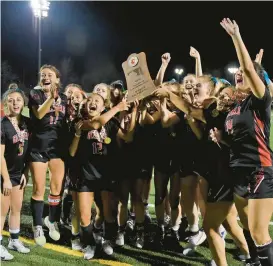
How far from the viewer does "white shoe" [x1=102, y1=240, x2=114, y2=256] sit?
14.2 feet

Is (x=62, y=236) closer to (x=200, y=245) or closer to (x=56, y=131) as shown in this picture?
(x=56, y=131)

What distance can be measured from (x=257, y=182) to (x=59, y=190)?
254 centimetres

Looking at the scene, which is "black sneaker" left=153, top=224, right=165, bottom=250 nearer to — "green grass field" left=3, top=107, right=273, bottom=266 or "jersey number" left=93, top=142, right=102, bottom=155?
"green grass field" left=3, top=107, right=273, bottom=266

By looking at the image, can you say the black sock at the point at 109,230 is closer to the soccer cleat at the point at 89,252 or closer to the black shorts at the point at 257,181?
the soccer cleat at the point at 89,252

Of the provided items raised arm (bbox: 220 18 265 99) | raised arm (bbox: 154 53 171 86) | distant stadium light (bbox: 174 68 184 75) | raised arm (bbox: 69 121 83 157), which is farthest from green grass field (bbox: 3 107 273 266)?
distant stadium light (bbox: 174 68 184 75)

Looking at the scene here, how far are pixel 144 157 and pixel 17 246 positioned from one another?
5.38 ft

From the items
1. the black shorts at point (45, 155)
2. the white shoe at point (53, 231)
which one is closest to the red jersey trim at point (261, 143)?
the black shorts at point (45, 155)

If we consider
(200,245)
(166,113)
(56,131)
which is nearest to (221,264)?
(200,245)

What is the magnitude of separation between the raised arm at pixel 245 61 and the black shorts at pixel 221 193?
926mm

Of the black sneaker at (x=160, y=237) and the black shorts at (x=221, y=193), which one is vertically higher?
the black shorts at (x=221, y=193)

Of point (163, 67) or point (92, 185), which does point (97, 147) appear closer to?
point (92, 185)

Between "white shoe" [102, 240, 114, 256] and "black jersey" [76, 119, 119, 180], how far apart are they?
0.74 metres

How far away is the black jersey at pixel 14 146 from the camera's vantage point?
403 centimetres

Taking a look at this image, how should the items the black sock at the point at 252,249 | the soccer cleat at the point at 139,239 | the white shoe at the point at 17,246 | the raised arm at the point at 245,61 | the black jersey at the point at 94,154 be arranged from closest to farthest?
1. the raised arm at the point at 245,61
2. the black sock at the point at 252,249
3. the black jersey at the point at 94,154
4. the white shoe at the point at 17,246
5. the soccer cleat at the point at 139,239
